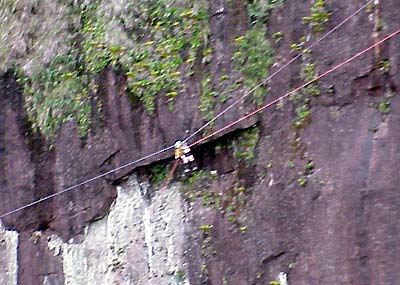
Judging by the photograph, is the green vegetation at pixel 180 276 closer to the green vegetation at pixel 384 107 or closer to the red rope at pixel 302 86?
the red rope at pixel 302 86

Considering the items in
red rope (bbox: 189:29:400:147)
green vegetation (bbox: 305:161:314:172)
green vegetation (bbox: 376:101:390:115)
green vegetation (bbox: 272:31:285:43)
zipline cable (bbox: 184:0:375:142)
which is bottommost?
green vegetation (bbox: 305:161:314:172)

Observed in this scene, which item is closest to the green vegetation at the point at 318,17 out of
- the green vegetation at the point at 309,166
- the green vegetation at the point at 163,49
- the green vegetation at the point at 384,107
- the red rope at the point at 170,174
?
the green vegetation at the point at 384,107

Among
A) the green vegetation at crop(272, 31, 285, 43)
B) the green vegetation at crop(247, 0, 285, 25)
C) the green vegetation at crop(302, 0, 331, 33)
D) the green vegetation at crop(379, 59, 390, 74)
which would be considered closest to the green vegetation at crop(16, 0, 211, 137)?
the green vegetation at crop(247, 0, 285, 25)

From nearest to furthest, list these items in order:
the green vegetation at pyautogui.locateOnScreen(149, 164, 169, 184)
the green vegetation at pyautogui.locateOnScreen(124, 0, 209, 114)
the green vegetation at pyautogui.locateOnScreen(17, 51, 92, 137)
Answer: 1. the green vegetation at pyautogui.locateOnScreen(124, 0, 209, 114)
2. the green vegetation at pyautogui.locateOnScreen(149, 164, 169, 184)
3. the green vegetation at pyautogui.locateOnScreen(17, 51, 92, 137)

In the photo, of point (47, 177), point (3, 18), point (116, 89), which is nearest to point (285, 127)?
point (116, 89)

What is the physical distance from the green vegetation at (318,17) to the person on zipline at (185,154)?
4.00 ft

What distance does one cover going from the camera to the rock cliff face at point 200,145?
181 inches

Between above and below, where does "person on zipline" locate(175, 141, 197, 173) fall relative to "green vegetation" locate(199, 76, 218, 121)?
below

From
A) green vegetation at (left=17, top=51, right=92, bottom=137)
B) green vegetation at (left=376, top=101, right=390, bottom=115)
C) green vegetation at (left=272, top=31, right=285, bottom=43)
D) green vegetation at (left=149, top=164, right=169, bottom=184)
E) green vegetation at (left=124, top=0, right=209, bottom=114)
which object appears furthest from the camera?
green vegetation at (left=17, top=51, right=92, bottom=137)

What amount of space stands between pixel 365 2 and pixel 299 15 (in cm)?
49

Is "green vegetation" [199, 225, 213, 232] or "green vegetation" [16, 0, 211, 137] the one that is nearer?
"green vegetation" [199, 225, 213, 232]

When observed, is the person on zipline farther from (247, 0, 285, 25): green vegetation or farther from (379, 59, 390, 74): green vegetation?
(379, 59, 390, 74): green vegetation

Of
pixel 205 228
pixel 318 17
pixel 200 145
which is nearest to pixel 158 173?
pixel 200 145

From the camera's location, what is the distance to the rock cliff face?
15.1 feet
